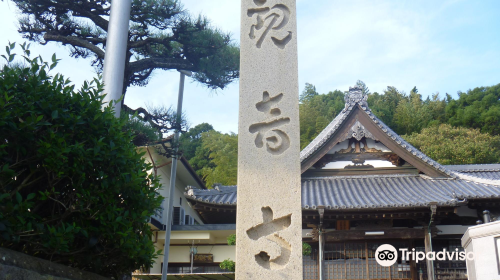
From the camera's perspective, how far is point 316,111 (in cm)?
3312

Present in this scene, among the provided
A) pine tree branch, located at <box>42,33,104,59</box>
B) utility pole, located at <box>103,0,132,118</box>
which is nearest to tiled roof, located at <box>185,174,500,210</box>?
pine tree branch, located at <box>42,33,104,59</box>

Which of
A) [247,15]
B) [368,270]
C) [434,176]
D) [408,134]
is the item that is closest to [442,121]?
[408,134]

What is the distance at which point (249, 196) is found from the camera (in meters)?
3.62

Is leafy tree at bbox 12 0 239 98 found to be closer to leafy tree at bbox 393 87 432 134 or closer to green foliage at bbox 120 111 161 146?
green foliage at bbox 120 111 161 146

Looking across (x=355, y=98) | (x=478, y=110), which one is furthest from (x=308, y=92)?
(x=355, y=98)

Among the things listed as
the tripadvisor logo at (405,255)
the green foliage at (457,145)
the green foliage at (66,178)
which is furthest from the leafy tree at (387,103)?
the green foliage at (66,178)

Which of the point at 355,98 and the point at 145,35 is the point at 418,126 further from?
the point at 145,35

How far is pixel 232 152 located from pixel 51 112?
23344 mm

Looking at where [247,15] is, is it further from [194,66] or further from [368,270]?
[368,270]

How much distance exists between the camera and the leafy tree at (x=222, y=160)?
985 inches

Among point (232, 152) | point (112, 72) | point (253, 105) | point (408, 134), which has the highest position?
point (408, 134)

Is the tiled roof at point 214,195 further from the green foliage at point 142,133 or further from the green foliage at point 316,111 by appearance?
the green foliage at point 316,111

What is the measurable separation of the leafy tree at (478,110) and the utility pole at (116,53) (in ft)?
112

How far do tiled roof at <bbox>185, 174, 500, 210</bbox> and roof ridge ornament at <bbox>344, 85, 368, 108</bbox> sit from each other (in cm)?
205
